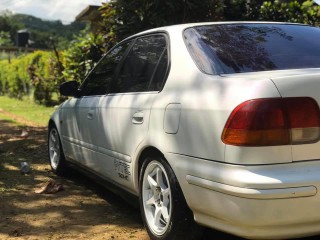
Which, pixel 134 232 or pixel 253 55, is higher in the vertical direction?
pixel 253 55

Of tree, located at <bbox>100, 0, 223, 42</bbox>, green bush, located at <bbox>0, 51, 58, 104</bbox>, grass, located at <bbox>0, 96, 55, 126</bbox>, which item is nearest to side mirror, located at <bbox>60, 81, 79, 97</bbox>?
tree, located at <bbox>100, 0, 223, 42</bbox>

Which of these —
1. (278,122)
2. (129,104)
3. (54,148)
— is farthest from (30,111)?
(278,122)

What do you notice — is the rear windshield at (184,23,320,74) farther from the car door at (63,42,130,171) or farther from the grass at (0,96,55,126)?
the grass at (0,96,55,126)

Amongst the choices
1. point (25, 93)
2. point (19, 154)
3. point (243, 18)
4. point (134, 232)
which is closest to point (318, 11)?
point (243, 18)

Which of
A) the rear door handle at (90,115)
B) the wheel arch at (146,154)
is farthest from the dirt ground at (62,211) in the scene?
the rear door handle at (90,115)

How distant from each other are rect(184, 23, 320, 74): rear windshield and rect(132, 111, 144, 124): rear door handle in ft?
2.11

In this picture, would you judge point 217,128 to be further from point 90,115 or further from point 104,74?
point 104,74

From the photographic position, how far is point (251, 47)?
137 inches

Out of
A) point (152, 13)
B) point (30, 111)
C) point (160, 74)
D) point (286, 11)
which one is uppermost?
point (152, 13)

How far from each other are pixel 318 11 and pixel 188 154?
7.11m

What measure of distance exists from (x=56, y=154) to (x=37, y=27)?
114868 mm

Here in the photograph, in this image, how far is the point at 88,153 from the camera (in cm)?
488

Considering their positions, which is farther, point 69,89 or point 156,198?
point 69,89

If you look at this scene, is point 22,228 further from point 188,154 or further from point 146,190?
point 188,154
